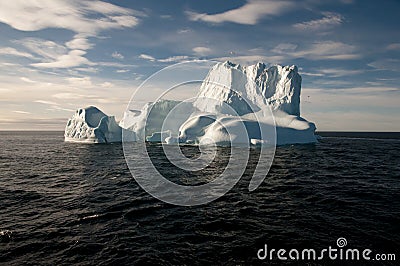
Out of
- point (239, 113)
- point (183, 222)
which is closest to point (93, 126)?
point (239, 113)

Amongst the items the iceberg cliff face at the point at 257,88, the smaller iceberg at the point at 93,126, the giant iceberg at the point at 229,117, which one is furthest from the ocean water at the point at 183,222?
the iceberg cliff face at the point at 257,88

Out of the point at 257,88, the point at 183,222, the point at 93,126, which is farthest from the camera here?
the point at 257,88

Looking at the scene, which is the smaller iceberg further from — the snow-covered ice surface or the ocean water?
the ocean water

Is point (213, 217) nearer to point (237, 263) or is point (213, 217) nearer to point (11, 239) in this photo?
point (237, 263)

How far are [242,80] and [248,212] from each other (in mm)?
58548

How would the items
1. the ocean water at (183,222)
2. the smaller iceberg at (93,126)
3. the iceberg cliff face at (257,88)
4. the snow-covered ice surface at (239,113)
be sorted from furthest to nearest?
1. the iceberg cliff face at (257,88)
2. the smaller iceberg at (93,126)
3. the snow-covered ice surface at (239,113)
4. the ocean water at (183,222)

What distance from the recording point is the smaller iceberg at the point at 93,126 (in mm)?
60438

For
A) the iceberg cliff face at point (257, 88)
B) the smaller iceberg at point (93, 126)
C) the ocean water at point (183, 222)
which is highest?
the iceberg cliff face at point (257, 88)

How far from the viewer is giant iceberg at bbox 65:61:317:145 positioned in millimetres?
52469

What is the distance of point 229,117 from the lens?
186 feet

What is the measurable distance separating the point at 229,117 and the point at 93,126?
33.6 meters

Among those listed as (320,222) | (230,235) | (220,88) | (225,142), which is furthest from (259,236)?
(220,88)

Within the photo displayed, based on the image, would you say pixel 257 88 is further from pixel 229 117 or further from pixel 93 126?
pixel 93 126

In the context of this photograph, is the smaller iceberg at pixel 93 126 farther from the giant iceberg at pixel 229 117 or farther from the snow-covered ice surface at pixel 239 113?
the snow-covered ice surface at pixel 239 113
